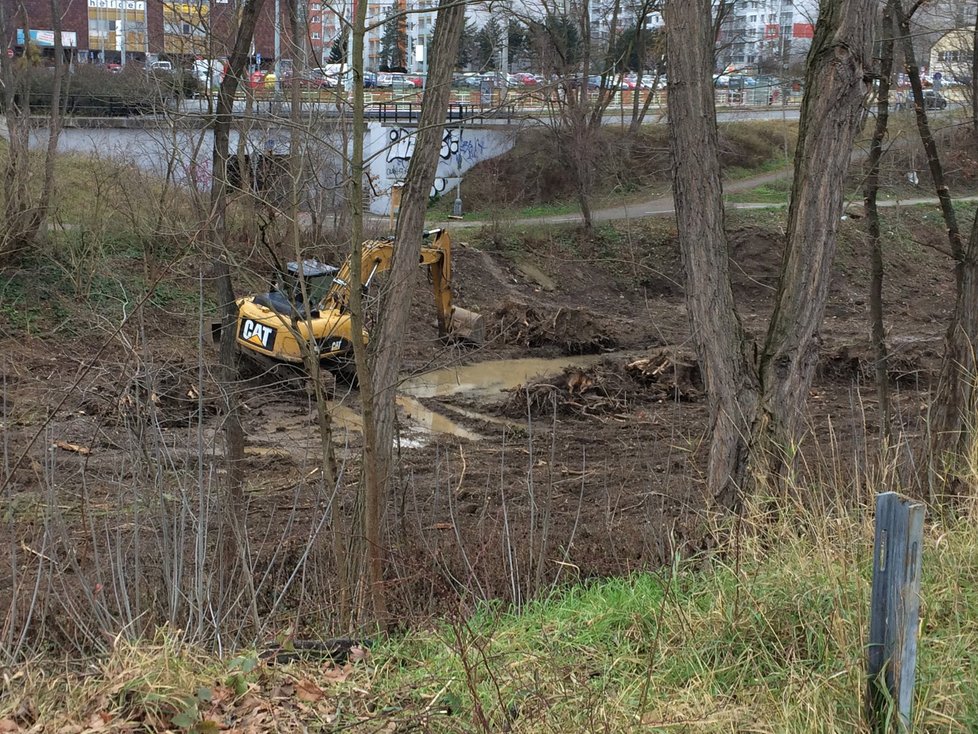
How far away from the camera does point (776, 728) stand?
355cm

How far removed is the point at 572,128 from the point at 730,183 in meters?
10.3

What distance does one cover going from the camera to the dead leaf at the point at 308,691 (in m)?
4.08

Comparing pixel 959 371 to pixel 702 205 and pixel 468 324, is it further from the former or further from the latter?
pixel 468 324

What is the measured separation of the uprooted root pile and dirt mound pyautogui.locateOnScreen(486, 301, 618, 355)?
7.93 ft

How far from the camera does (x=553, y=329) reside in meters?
21.2

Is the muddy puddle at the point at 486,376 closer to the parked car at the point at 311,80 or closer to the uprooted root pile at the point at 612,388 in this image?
the uprooted root pile at the point at 612,388

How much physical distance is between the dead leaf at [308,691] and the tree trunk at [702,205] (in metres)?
3.74

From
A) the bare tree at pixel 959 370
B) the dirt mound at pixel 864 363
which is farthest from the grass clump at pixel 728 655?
the dirt mound at pixel 864 363

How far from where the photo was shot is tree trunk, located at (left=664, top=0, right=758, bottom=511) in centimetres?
718

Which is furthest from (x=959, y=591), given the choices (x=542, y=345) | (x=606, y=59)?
(x=606, y=59)

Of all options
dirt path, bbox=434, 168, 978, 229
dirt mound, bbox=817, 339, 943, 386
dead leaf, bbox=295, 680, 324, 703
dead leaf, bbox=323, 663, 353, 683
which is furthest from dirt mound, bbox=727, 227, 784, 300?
dead leaf, bbox=295, 680, 324, 703

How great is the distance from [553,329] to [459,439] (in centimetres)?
710

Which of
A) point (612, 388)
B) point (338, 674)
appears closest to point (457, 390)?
point (612, 388)

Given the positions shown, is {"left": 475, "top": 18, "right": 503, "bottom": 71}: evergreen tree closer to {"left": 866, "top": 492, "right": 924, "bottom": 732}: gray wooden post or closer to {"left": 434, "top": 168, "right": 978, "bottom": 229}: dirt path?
{"left": 866, "top": 492, "right": 924, "bottom": 732}: gray wooden post
